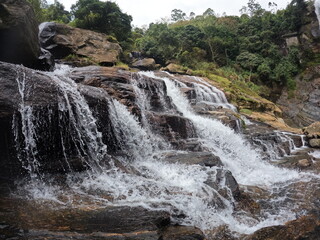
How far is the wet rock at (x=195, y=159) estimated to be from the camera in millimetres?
7398

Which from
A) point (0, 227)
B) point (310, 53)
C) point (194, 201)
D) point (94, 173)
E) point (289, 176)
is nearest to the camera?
point (0, 227)

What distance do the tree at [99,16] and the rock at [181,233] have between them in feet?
71.4

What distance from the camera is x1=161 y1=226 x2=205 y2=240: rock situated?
3.95m

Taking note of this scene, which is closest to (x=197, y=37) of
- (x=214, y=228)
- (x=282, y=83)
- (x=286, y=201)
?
(x=282, y=83)

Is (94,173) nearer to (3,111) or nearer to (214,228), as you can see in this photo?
(3,111)

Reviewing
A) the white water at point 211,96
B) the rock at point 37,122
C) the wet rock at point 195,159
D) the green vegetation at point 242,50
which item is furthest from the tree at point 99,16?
the wet rock at point 195,159

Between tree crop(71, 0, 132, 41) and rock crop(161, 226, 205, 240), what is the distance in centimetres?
2175

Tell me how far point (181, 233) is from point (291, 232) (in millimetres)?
1957

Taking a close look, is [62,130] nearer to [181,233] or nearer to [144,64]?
[181,233]

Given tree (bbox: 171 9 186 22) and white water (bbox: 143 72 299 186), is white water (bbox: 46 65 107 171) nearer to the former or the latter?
white water (bbox: 143 72 299 186)

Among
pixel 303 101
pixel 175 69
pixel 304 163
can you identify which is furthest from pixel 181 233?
pixel 303 101

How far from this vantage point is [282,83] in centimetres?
2525

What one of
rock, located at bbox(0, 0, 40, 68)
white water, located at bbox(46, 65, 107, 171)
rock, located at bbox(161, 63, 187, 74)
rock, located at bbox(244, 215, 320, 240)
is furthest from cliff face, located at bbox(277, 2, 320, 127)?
rock, located at bbox(0, 0, 40, 68)

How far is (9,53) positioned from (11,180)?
18.6ft
